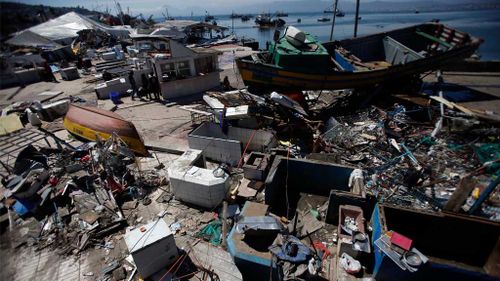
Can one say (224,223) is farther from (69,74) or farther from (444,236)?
(69,74)

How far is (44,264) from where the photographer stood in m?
6.48

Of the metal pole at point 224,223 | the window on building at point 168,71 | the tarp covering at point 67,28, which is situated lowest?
the metal pole at point 224,223

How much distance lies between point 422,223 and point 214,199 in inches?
229

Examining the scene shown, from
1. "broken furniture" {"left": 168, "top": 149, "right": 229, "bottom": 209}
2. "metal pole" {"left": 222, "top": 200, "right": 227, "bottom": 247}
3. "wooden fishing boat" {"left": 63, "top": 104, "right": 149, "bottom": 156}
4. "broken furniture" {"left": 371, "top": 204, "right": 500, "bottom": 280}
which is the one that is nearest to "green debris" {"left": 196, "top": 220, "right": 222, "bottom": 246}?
"metal pole" {"left": 222, "top": 200, "right": 227, "bottom": 247}

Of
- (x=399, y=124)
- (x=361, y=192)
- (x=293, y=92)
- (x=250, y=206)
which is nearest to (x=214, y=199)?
(x=250, y=206)

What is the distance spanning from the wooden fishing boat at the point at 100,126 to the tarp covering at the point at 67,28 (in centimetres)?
3041

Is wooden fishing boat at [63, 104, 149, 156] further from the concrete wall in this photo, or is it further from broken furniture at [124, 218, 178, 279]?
broken furniture at [124, 218, 178, 279]

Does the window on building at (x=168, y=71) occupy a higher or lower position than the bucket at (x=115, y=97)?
higher

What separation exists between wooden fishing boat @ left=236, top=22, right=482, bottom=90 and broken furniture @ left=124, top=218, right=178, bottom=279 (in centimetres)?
949

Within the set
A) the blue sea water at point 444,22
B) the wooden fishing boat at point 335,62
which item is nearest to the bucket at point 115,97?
the wooden fishing boat at point 335,62

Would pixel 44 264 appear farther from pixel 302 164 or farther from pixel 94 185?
pixel 302 164

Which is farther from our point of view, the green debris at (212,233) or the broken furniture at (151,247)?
the green debris at (212,233)

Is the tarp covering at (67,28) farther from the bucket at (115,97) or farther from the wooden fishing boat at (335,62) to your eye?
the wooden fishing boat at (335,62)

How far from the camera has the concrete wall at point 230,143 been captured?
980 centimetres
